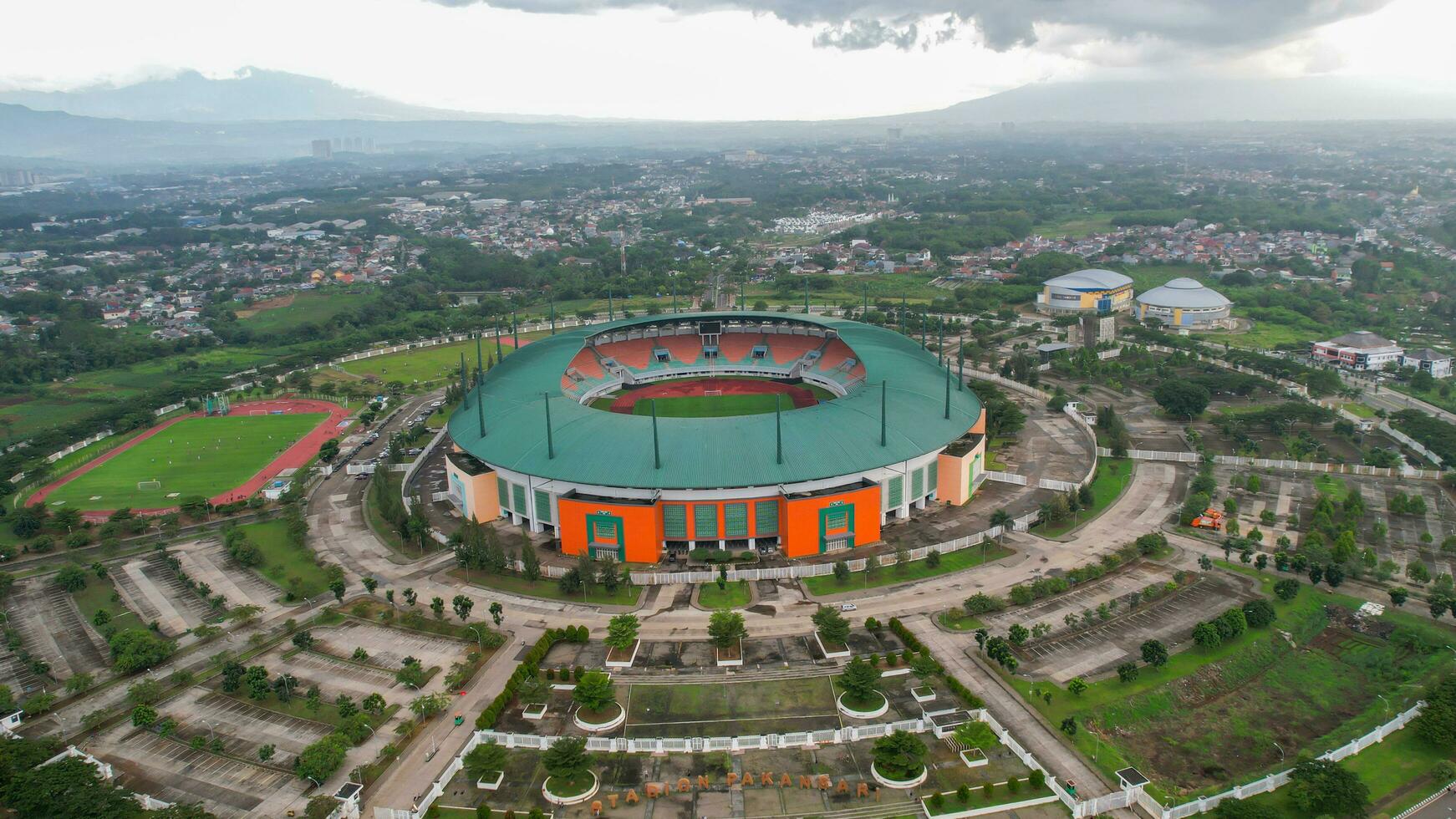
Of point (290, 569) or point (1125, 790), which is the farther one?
point (290, 569)

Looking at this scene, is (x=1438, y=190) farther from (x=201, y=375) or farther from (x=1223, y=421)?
(x=201, y=375)

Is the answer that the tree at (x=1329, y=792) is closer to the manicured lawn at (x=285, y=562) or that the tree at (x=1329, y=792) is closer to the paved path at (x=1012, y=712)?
the paved path at (x=1012, y=712)

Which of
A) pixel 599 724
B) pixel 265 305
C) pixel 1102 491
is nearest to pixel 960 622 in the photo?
pixel 599 724

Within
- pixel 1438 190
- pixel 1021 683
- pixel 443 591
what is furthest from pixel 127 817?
pixel 1438 190

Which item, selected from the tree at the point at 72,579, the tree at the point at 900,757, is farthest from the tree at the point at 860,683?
the tree at the point at 72,579

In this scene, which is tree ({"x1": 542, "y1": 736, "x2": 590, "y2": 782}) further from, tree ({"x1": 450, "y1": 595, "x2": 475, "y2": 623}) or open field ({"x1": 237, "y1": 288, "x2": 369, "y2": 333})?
open field ({"x1": 237, "y1": 288, "x2": 369, "y2": 333})

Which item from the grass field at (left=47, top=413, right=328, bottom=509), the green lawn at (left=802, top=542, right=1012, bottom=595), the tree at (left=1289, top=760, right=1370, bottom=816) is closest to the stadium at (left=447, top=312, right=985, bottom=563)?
the green lawn at (left=802, top=542, right=1012, bottom=595)
